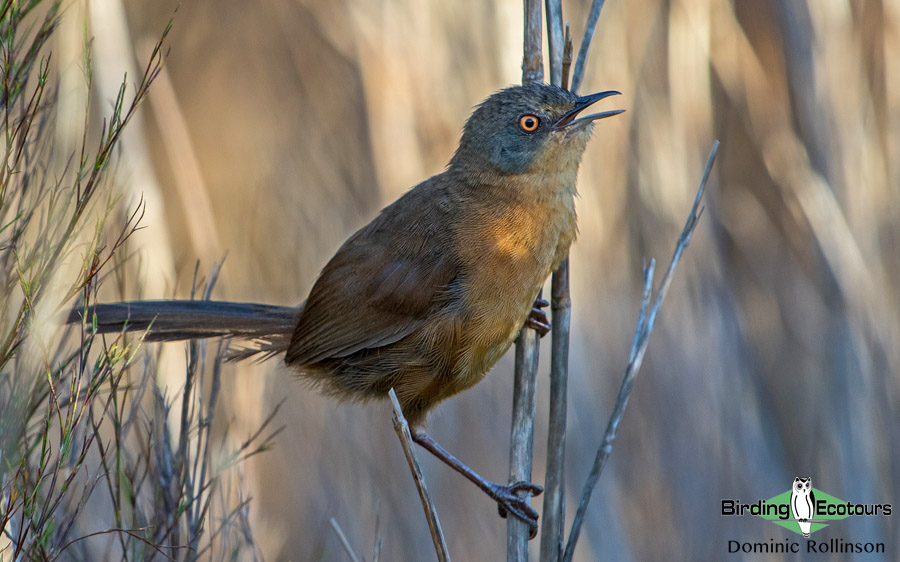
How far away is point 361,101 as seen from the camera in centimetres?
486

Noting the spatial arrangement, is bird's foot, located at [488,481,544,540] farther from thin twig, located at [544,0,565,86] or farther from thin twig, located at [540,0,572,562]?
thin twig, located at [544,0,565,86]

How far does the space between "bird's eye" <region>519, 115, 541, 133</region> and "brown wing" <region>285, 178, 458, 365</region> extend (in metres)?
0.39

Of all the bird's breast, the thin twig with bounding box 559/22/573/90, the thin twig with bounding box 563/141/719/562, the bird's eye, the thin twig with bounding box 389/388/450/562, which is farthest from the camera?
the bird's eye

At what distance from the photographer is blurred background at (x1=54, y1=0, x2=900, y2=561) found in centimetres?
348

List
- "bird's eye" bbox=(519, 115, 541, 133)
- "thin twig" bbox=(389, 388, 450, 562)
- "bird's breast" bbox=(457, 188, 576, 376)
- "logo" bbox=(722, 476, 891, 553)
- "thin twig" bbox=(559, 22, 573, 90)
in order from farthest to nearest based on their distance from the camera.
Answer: "logo" bbox=(722, 476, 891, 553) → "bird's eye" bbox=(519, 115, 541, 133) → "bird's breast" bbox=(457, 188, 576, 376) → "thin twig" bbox=(559, 22, 573, 90) → "thin twig" bbox=(389, 388, 450, 562)

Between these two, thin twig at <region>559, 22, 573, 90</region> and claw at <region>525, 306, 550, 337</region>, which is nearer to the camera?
thin twig at <region>559, 22, 573, 90</region>

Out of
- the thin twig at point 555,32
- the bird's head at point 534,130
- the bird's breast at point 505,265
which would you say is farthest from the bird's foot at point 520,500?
the thin twig at point 555,32

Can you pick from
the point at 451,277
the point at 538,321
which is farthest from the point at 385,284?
the point at 538,321

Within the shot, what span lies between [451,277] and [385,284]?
0.26 metres

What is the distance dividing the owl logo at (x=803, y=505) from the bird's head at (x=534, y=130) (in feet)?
6.05

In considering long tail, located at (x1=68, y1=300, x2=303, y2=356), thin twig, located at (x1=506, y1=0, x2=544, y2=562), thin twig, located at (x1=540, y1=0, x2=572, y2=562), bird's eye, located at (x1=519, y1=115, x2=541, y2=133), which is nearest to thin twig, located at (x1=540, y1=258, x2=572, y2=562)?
thin twig, located at (x1=540, y1=0, x2=572, y2=562)

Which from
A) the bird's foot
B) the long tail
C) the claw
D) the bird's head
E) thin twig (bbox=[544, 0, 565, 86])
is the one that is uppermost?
thin twig (bbox=[544, 0, 565, 86])

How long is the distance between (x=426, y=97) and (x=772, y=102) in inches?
65.8

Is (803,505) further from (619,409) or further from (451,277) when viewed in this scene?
(451,277)
